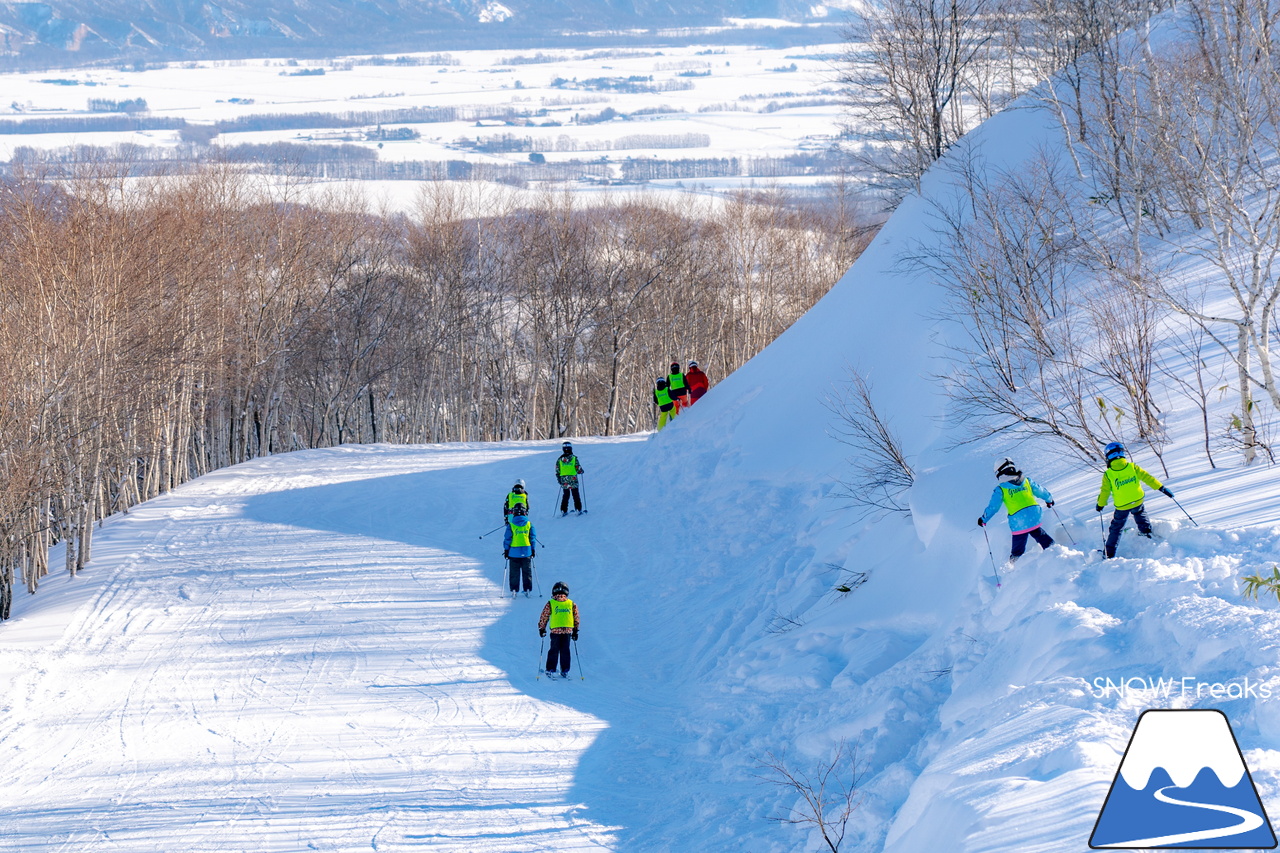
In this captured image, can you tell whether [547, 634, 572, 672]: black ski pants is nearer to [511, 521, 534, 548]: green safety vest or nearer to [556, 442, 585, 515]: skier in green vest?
[511, 521, 534, 548]: green safety vest

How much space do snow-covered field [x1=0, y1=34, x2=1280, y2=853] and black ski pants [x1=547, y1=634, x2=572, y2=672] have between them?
32cm

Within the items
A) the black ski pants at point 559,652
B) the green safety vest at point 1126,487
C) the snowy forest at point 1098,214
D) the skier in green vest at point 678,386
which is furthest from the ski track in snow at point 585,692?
the skier in green vest at point 678,386

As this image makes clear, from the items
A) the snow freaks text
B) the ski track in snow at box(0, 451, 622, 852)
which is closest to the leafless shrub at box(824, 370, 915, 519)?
the ski track in snow at box(0, 451, 622, 852)

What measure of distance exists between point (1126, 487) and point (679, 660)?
6.63m

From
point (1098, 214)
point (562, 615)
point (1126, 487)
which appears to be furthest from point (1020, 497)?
point (1098, 214)

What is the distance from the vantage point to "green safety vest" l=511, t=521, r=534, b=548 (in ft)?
48.6

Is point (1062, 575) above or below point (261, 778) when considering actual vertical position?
above

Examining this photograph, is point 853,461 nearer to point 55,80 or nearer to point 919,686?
point 919,686

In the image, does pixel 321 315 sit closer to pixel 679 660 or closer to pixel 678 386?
pixel 678 386

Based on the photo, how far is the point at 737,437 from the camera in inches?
769

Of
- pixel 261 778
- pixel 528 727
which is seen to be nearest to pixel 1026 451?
pixel 528 727

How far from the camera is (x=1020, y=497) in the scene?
32.3 feet

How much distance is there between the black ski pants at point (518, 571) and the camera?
597 inches

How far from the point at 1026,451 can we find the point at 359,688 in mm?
9249
